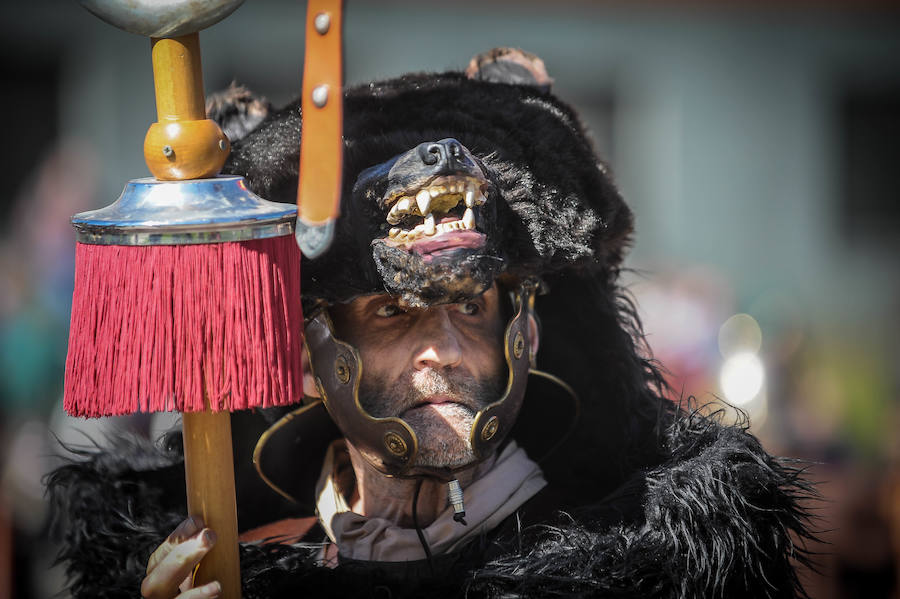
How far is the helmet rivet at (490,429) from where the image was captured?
206 centimetres

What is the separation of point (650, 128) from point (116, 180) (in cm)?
435

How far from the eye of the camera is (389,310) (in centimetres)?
211

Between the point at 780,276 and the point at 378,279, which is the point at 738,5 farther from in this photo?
the point at 378,279

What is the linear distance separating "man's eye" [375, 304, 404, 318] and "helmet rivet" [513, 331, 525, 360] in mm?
233

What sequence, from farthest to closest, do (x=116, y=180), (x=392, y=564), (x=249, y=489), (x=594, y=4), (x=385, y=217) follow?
(x=594, y=4) → (x=116, y=180) → (x=249, y=489) → (x=392, y=564) → (x=385, y=217)

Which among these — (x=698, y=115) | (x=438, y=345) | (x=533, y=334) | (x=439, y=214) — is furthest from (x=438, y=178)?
(x=698, y=115)

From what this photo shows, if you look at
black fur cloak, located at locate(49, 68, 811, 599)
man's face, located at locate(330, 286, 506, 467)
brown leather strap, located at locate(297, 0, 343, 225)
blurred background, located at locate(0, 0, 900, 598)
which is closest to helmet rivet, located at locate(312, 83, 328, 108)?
brown leather strap, located at locate(297, 0, 343, 225)

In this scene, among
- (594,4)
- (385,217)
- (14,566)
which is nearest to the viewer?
(385,217)

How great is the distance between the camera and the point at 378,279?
6.38ft

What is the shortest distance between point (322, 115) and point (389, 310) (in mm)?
554

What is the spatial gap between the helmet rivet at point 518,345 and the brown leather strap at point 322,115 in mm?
619

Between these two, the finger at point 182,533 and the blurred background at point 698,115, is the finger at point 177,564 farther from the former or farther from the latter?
the blurred background at point 698,115

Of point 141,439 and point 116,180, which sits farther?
point 116,180

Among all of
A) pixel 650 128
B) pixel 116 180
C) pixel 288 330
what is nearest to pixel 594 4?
pixel 650 128
